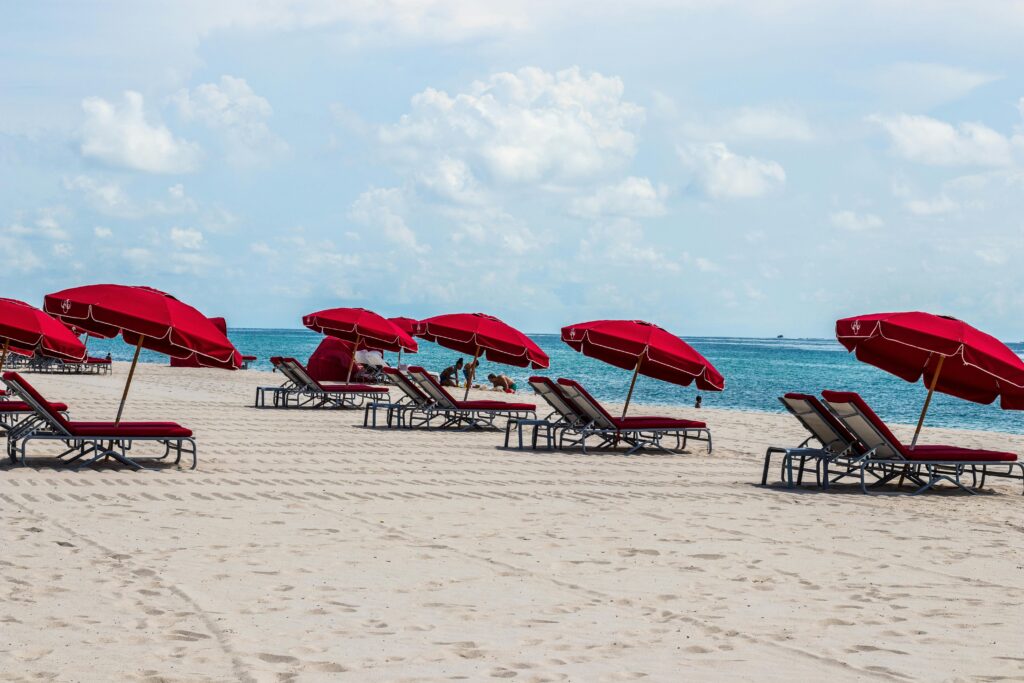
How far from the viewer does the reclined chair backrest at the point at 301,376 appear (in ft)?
69.2

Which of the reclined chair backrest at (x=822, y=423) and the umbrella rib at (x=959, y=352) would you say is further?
the reclined chair backrest at (x=822, y=423)

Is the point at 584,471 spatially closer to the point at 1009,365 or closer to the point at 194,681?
the point at 1009,365

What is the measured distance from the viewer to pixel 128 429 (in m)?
10.9

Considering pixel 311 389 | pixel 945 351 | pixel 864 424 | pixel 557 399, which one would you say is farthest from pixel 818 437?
pixel 311 389

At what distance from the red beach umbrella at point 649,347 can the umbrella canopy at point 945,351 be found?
7.85 ft

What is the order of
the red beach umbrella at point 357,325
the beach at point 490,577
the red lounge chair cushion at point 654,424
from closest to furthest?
the beach at point 490,577
the red lounge chair cushion at point 654,424
the red beach umbrella at point 357,325

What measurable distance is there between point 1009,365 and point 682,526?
4.38m

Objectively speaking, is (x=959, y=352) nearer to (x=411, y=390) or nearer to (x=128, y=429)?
(x=128, y=429)

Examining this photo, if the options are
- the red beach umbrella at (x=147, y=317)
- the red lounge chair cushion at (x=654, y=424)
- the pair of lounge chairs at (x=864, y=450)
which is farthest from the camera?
the red lounge chair cushion at (x=654, y=424)

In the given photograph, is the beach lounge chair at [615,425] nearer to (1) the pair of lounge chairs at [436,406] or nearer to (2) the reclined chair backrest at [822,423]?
(1) the pair of lounge chairs at [436,406]

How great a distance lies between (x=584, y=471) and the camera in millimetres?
12094

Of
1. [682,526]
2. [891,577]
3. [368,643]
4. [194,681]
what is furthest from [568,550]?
[194,681]

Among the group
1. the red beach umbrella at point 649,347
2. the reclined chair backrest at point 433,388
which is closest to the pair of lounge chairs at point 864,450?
the red beach umbrella at point 649,347

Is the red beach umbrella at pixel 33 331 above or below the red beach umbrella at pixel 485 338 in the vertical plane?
below
